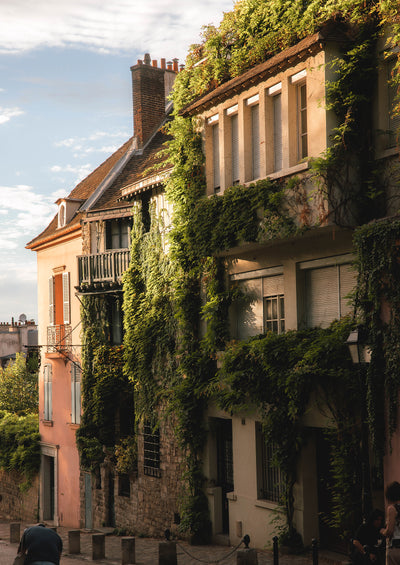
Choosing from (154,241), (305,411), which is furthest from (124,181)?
(305,411)

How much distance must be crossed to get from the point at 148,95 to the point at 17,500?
712 inches

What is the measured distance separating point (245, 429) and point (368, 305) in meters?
5.31

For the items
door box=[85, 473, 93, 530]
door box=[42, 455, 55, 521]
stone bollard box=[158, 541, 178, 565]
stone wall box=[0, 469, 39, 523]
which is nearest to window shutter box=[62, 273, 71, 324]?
door box=[85, 473, 93, 530]

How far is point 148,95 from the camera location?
26.2m

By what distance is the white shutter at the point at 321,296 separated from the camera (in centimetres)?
1456

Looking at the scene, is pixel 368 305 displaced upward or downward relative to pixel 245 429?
upward

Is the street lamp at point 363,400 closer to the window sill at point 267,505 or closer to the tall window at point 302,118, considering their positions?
the window sill at point 267,505

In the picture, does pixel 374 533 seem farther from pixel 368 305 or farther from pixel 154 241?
pixel 154 241

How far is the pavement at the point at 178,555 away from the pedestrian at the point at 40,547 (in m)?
5.06

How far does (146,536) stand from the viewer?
2077 centimetres

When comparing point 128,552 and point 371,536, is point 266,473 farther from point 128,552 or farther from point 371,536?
point 371,536

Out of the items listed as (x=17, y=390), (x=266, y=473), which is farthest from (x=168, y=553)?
(x=17, y=390)

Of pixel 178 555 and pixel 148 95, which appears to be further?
pixel 148 95

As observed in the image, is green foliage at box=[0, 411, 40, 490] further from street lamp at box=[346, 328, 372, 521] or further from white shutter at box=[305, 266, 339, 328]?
street lamp at box=[346, 328, 372, 521]
